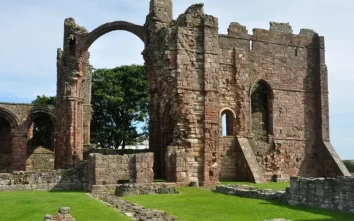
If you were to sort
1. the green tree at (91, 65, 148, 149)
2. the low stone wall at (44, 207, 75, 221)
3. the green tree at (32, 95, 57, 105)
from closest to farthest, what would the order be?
the low stone wall at (44, 207, 75, 221) → the green tree at (91, 65, 148, 149) → the green tree at (32, 95, 57, 105)

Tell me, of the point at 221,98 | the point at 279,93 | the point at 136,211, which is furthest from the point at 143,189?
the point at 279,93

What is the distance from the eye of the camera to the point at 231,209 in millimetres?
11648

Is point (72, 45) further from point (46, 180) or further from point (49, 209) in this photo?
point (49, 209)

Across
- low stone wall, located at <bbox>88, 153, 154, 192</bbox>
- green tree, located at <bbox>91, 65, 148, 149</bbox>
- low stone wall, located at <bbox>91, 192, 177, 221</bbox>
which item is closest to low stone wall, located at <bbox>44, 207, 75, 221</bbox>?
low stone wall, located at <bbox>91, 192, 177, 221</bbox>

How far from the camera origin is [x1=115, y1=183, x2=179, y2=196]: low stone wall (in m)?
15.7

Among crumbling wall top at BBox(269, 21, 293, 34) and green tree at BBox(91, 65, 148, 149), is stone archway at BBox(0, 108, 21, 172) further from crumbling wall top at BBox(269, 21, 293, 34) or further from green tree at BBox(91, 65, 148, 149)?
crumbling wall top at BBox(269, 21, 293, 34)

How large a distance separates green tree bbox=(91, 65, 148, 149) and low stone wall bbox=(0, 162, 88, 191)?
21.0 m

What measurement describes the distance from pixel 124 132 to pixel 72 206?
28517mm

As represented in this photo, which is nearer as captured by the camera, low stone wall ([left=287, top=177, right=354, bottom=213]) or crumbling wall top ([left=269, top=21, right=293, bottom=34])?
low stone wall ([left=287, top=177, right=354, bottom=213])

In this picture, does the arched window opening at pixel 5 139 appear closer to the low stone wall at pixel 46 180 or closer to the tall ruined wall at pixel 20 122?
the tall ruined wall at pixel 20 122

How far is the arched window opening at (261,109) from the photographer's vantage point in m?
25.7

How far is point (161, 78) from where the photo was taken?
21953 millimetres

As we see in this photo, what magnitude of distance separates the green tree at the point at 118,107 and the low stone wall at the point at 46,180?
69.0ft

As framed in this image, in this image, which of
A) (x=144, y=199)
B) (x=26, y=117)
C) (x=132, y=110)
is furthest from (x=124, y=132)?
(x=144, y=199)
